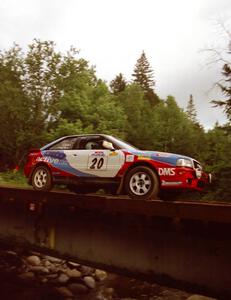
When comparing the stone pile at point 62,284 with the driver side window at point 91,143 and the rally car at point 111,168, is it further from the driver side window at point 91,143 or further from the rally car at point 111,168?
the driver side window at point 91,143

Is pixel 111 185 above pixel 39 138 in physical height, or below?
below

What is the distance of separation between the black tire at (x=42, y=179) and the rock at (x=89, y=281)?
5713mm

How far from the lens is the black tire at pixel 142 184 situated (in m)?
7.95

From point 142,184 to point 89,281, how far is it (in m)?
7.57

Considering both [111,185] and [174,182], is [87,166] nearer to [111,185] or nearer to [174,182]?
[111,185]

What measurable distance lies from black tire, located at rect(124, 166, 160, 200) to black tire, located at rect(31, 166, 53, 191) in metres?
2.34

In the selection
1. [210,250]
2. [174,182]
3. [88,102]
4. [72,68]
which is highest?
[72,68]

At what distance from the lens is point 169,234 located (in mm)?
6875

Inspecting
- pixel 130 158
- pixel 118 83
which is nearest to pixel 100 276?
pixel 130 158

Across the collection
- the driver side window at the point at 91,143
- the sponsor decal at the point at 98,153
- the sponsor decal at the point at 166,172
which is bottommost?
the sponsor decal at the point at 166,172

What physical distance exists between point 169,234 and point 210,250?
794 mm

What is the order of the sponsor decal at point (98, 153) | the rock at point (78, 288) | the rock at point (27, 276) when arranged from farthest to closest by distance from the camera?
the rock at point (27, 276), the rock at point (78, 288), the sponsor decal at point (98, 153)

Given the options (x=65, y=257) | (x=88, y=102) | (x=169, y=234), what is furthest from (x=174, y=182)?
(x=88, y=102)

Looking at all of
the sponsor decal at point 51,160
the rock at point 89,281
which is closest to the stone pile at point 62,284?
the rock at point 89,281
